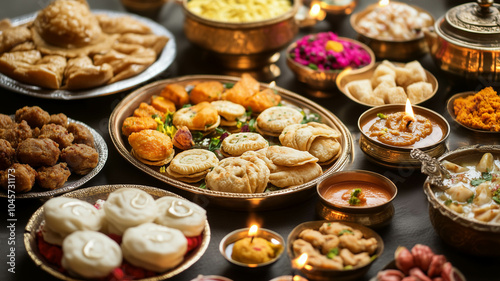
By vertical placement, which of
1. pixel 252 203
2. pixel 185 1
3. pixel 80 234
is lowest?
pixel 252 203

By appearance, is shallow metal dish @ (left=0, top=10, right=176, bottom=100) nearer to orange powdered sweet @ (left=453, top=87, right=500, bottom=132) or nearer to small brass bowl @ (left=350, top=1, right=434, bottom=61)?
small brass bowl @ (left=350, top=1, right=434, bottom=61)

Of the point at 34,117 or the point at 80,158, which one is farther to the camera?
the point at 34,117

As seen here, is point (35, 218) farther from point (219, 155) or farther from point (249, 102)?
point (249, 102)

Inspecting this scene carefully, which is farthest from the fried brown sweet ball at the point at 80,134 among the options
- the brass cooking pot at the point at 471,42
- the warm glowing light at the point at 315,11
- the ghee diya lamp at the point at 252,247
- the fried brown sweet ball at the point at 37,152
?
the brass cooking pot at the point at 471,42

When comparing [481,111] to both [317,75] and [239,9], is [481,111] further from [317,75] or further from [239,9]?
[239,9]

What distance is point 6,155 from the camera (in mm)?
3494

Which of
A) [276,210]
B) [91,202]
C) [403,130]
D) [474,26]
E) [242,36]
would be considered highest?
[474,26]

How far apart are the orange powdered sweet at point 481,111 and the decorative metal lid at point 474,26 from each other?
439mm

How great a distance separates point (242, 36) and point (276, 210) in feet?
6.40

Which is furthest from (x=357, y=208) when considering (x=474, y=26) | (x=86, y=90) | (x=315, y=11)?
(x=315, y=11)

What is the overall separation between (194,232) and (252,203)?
Result: 60 centimetres

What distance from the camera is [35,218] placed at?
3082 millimetres

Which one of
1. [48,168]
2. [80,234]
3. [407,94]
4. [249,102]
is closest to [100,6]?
[249,102]

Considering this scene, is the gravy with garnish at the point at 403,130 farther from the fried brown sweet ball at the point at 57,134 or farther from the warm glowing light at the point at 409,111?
the fried brown sweet ball at the point at 57,134
